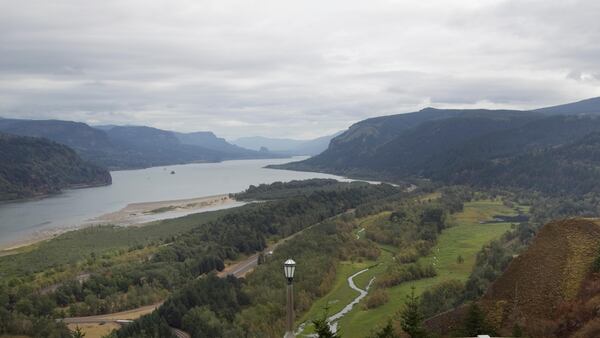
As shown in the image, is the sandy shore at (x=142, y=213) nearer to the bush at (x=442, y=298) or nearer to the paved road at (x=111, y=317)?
the paved road at (x=111, y=317)

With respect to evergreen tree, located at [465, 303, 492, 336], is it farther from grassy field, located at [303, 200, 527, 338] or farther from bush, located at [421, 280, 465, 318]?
bush, located at [421, 280, 465, 318]

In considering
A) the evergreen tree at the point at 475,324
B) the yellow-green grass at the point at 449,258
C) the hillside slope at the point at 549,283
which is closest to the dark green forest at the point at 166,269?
the yellow-green grass at the point at 449,258

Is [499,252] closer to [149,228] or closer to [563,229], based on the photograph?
[563,229]

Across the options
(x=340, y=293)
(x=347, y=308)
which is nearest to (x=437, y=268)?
(x=340, y=293)

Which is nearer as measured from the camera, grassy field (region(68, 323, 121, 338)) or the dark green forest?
grassy field (region(68, 323, 121, 338))

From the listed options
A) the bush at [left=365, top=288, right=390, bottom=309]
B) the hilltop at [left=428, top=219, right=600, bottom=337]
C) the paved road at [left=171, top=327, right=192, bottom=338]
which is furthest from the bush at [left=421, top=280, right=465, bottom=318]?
the paved road at [left=171, top=327, right=192, bottom=338]

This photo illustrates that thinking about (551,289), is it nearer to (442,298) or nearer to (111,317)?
(442,298)
